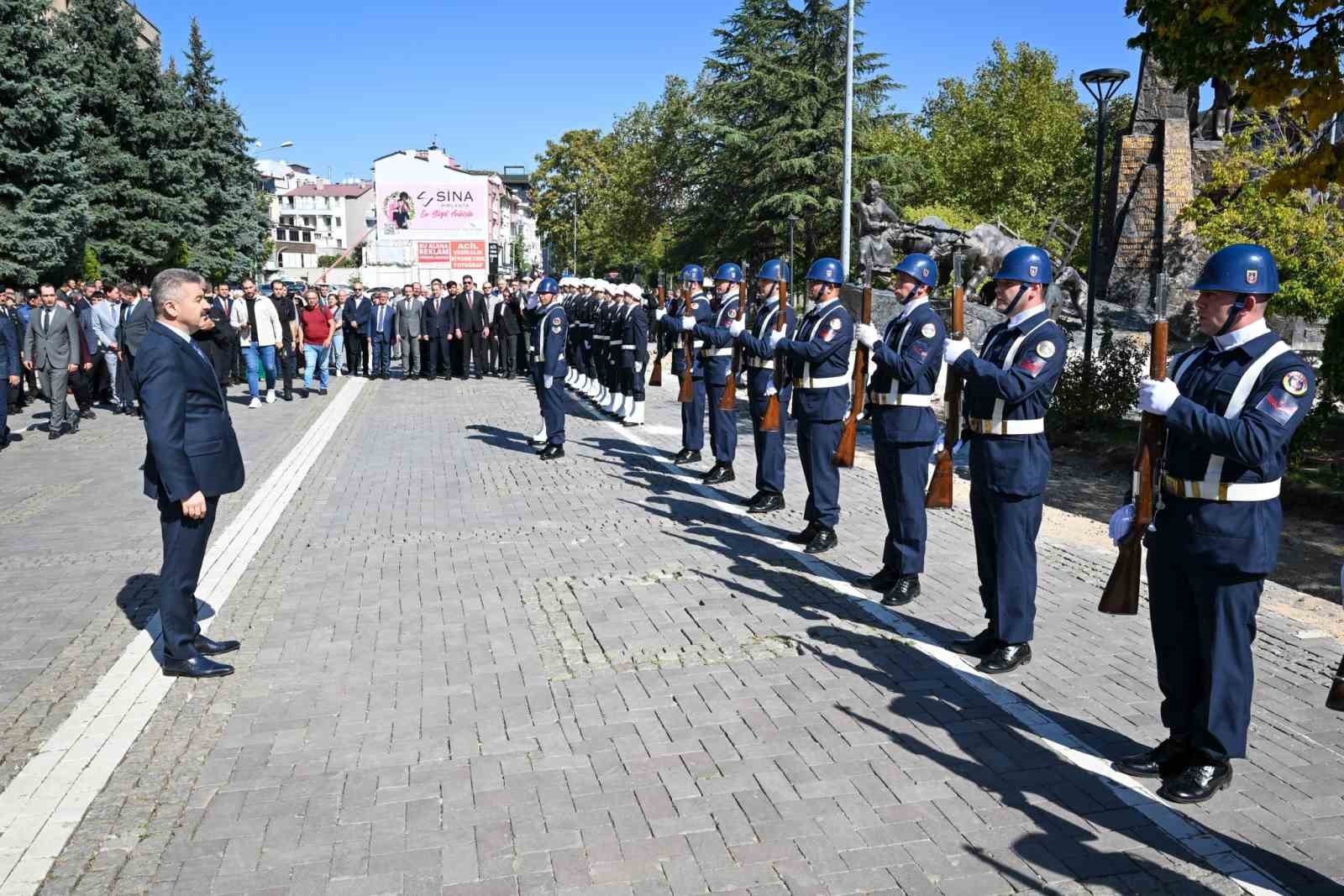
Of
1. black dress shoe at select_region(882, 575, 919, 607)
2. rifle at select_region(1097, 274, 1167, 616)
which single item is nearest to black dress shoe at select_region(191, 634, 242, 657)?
black dress shoe at select_region(882, 575, 919, 607)

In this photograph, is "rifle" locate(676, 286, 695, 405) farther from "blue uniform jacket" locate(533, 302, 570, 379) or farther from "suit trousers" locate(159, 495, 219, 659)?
"suit trousers" locate(159, 495, 219, 659)

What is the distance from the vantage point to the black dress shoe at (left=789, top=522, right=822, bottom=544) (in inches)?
320

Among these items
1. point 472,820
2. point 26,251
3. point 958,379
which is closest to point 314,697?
point 472,820

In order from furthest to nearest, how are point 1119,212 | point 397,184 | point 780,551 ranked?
1. point 397,184
2. point 1119,212
3. point 780,551

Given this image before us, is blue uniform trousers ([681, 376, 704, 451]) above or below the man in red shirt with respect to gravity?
below

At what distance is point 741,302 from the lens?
33.5 ft

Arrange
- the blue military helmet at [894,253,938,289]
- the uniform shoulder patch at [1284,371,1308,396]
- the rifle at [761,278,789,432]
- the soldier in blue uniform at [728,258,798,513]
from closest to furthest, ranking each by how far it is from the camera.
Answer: the uniform shoulder patch at [1284,371,1308,396] < the blue military helmet at [894,253,938,289] < the rifle at [761,278,789,432] < the soldier in blue uniform at [728,258,798,513]

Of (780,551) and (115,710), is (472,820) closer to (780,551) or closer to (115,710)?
(115,710)

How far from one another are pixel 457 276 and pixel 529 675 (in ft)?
138

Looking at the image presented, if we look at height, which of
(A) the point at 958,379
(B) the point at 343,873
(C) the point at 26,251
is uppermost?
(C) the point at 26,251

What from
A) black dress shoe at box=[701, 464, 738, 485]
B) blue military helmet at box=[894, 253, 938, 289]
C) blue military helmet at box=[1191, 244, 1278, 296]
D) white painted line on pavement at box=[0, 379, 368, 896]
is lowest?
white painted line on pavement at box=[0, 379, 368, 896]

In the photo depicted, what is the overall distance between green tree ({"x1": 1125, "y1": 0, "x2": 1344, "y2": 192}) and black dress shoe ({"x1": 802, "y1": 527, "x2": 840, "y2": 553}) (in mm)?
4067

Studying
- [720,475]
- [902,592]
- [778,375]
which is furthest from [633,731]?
[720,475]

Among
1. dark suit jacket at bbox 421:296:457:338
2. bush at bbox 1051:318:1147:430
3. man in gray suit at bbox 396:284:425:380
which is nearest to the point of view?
bush at bbox 1051:318:1147:430
